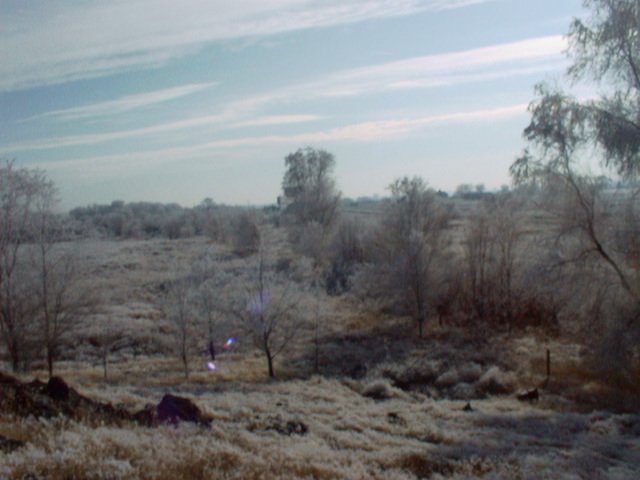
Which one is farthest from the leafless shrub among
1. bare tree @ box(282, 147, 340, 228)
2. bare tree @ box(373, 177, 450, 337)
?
bare tree @ box(373, 177, 450, 337)

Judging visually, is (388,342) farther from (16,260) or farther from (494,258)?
(16,260)

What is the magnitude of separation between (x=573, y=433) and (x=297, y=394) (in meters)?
8.75

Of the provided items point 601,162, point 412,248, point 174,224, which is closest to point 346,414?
point 601,162

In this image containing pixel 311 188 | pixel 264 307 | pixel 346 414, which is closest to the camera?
pixel 346 414

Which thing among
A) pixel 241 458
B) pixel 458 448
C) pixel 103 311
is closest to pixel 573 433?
pixel 458 448

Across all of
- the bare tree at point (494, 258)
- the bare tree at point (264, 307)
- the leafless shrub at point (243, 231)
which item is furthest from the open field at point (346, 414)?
the leafless shrub at point (243, 231)

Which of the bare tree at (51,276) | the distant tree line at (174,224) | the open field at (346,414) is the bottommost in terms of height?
the open field at (346,414)

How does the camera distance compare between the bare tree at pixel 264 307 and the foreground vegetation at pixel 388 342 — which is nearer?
the foreground vegetation at pixel 388 342

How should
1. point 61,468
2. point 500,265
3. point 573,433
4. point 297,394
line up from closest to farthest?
point 61,468, point 573,433, point 297,394, point 500,265

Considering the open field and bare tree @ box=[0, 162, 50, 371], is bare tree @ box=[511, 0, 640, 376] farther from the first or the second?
bare tree @ box=[0, 162, 50, 371]

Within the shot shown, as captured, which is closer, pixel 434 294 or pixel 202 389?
pixel 202 389

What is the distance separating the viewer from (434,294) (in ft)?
116

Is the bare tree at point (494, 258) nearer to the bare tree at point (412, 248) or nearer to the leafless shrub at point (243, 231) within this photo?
the bare tree at point (412, 248)

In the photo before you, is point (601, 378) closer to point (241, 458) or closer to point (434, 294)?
point (434, 294)
